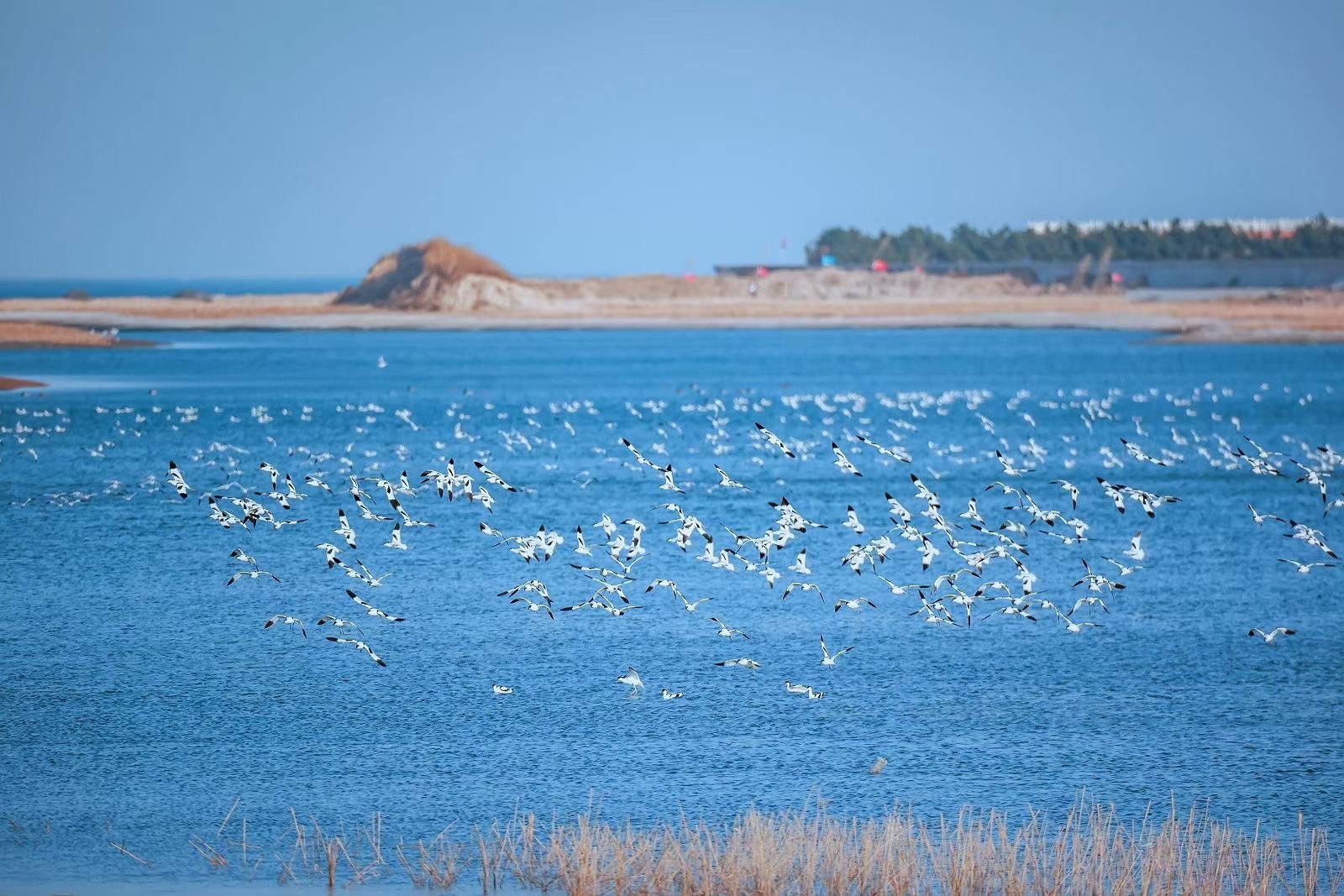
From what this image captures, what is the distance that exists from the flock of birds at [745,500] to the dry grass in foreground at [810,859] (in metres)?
6.75

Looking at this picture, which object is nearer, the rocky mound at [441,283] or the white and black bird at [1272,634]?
the white and black bird at [1272,634]

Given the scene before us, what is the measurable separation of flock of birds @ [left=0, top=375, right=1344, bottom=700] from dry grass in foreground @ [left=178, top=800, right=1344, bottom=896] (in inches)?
266

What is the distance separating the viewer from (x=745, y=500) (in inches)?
1865

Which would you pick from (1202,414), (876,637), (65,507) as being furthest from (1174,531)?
(1202,414)

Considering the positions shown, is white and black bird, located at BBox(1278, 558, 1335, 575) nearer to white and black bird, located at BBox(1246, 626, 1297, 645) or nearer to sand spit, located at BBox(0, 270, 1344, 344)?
white and black bird, located at BBox(1246, 626, 1297, 645)

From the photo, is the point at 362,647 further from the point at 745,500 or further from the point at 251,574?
the point at 745,500

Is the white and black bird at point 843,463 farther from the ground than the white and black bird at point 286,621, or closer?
farther from the ground

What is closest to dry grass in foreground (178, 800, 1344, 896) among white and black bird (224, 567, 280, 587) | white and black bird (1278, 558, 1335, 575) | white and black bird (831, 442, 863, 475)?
white and black bird (831, 442, 863, 475)

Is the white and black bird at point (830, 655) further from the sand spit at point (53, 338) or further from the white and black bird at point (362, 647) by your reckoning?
the sand spit at point (53, 338)

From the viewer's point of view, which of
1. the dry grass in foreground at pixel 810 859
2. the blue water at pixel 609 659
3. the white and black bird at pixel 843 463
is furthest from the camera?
the white and black bird at pixel 843 463

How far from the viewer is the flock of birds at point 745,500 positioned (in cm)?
3206

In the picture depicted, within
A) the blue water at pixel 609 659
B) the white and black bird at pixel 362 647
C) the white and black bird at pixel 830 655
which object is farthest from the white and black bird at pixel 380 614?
the white and black bird at pixel 830 655

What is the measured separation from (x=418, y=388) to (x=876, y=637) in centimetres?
6479

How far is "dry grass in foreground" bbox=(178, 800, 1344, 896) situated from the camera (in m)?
17.0
